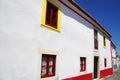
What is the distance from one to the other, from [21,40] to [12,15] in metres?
0.99

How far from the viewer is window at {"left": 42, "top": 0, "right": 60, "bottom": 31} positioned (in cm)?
662

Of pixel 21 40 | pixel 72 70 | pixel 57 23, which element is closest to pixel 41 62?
pixel 21 40

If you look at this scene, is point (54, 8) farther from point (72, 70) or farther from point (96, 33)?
point (96, 33)

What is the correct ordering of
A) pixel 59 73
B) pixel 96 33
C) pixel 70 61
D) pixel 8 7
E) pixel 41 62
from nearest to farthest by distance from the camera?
pixel 8 7 < pixel 41 62 < pixel 59 73 < pixel 70 61 < pixel 96 33

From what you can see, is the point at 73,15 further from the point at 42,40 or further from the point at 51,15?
the point at 42,40

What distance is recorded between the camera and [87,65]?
11.0 meters

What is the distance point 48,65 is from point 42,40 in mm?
1331

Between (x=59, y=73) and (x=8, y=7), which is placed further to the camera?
(x=59, y=73)

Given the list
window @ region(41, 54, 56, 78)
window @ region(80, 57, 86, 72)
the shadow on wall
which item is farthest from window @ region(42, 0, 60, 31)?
window @ region(80, 57, 86, 72)

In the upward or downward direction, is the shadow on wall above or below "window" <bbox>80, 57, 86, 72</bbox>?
above

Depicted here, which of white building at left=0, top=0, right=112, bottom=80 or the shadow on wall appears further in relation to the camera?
the shadow on wall

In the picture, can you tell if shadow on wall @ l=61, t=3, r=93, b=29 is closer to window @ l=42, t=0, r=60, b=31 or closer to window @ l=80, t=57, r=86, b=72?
window @ l=42, t=0, r=60, b=31

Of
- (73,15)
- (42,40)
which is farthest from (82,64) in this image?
(42,40)

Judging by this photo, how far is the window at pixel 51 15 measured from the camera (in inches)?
261
